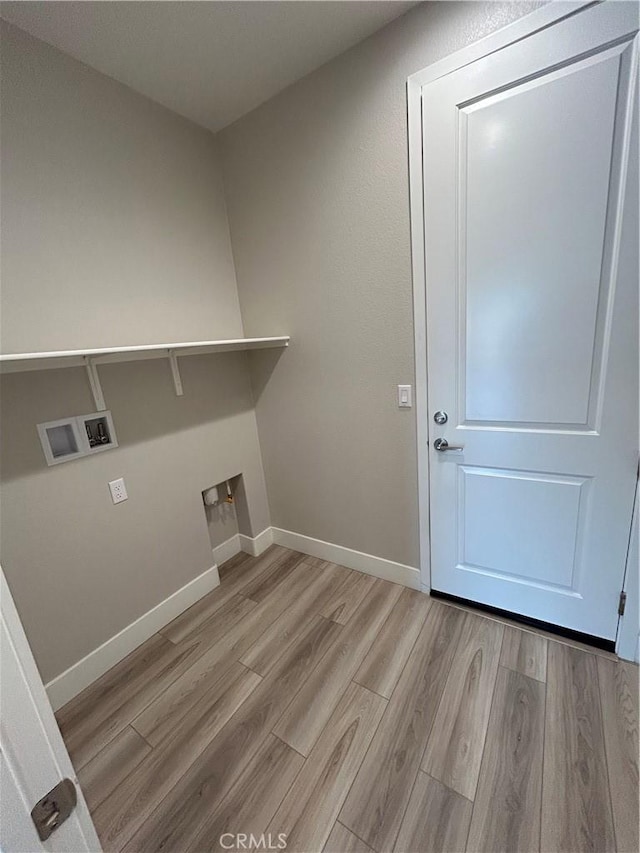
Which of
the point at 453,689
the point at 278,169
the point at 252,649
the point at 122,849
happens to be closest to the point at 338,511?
the point at 252,649

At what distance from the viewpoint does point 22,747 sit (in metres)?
0.51

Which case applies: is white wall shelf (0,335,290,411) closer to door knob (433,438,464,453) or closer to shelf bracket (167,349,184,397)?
shelf bracket (167,349,184,397)

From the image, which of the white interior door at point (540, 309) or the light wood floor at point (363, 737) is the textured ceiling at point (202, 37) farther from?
the light wood floor at point (363, 737)

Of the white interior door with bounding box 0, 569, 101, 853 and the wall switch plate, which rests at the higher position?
the wall switch plate

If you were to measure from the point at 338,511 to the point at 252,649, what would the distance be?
864 mm

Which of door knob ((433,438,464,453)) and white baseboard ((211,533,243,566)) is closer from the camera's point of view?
door knob ((433,438,464,453))

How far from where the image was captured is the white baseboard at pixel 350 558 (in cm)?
203

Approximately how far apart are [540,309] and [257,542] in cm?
215

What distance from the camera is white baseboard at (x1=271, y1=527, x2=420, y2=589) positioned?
2.03 metres

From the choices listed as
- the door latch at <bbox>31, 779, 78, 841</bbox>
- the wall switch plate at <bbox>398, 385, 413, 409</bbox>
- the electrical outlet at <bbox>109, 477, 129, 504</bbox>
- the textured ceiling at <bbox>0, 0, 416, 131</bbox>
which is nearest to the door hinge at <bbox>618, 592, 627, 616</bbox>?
the wall switch plate at <bbox>398, 385, 413, 409</bbox>

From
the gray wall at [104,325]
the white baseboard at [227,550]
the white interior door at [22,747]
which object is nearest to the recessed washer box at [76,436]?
→ the gray wall at [104,325]

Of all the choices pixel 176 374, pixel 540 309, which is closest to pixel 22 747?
pixel 176 374

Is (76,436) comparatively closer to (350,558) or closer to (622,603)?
(350,558)

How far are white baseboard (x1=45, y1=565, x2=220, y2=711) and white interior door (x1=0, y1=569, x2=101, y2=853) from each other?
4.33ft
